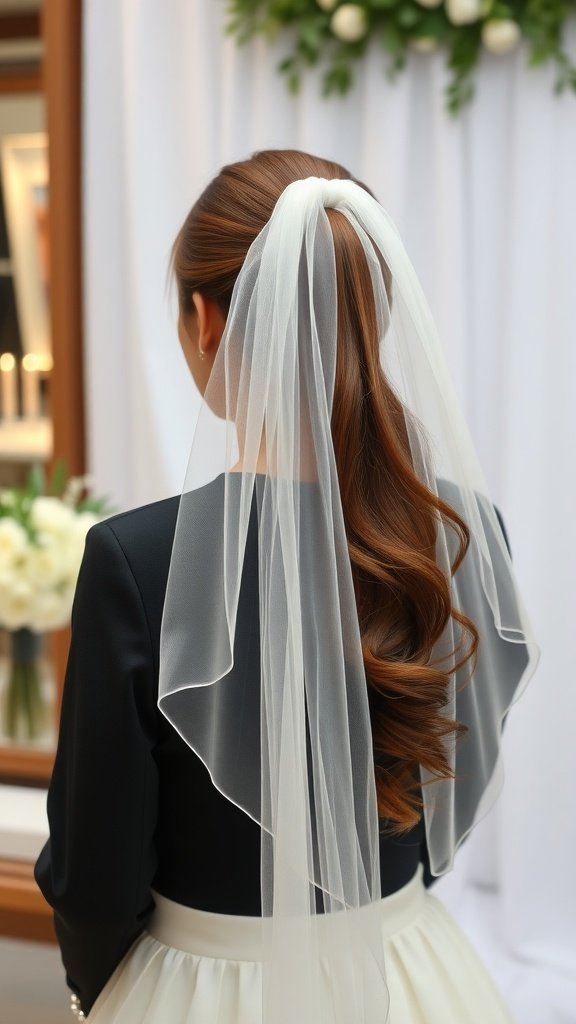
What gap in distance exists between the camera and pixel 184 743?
78 centimetres

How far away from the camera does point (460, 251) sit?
165 centimetres

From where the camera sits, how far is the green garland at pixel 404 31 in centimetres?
152

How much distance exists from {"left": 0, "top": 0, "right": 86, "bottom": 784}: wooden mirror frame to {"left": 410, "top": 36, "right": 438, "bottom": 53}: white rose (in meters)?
0.67

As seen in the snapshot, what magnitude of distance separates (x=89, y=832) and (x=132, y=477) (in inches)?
45.6

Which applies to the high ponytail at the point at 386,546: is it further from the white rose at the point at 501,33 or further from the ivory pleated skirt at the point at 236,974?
the white rose at the point at 501,33

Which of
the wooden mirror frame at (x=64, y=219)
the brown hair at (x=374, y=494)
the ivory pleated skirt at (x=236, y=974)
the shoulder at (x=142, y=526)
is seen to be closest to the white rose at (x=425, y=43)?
the wooden mirror frame at (x=64, y=219)

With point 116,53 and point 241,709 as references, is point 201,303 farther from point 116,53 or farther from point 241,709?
point 116,53

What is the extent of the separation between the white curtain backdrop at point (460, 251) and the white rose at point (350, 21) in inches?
2.8

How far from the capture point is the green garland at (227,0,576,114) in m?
1.52

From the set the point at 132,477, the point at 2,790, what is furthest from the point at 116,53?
the point at 2,790

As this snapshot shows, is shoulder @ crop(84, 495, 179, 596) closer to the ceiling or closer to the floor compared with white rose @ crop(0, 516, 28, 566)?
closer to the ceiling

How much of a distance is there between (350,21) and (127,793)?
4.38ft

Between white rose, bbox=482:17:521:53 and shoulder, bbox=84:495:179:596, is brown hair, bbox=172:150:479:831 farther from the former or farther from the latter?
white rose, bbox=482:17:521:53

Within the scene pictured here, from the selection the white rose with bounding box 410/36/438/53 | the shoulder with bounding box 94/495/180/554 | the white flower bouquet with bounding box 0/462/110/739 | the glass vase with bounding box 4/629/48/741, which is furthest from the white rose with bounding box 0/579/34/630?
the white rose with bounding box 410/36/438/53
